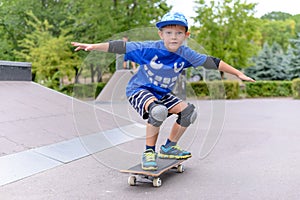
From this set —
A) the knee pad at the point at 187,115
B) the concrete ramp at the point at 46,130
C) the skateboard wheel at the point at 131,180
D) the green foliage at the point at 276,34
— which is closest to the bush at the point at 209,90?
the knee pad at the point at 187,115

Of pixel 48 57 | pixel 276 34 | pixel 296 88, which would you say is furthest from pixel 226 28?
pixel 276 34

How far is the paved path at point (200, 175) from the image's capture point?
145 inches

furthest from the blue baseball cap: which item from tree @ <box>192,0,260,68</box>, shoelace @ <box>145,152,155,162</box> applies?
tree @ <box>192,0,260,68</box>

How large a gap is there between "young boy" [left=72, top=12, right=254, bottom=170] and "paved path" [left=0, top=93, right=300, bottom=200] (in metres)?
0.43

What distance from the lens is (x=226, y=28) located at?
1133 inches

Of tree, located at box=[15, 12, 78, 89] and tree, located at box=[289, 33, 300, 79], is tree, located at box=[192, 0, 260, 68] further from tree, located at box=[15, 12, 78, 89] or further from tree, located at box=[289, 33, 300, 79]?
tree, located at box=[15, 12, 78, 89]

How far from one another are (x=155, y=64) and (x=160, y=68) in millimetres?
Result: 68

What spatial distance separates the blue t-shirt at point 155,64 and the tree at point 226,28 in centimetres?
2434

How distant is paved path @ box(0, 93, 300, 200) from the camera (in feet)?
12.1

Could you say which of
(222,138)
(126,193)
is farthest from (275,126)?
(126,193)

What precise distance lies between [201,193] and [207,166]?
48.9 inches

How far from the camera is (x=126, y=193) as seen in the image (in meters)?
3.74

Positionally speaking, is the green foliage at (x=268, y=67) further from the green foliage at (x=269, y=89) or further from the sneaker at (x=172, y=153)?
the sneaker at (x=172, y=153)

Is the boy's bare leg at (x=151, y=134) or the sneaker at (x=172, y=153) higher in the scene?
the boy's bare leg at (x=151, y=134)
